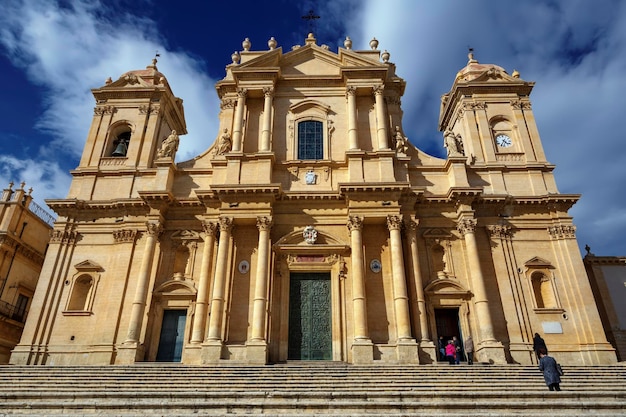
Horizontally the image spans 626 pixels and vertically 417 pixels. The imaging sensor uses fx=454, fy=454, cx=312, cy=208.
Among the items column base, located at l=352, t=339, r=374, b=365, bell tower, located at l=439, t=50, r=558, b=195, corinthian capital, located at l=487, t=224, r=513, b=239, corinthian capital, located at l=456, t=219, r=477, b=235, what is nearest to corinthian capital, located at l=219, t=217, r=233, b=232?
column base, located at l=352, t=339, r=374, b=365

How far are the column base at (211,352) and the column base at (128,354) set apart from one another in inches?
103

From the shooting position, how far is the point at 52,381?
1272 cm

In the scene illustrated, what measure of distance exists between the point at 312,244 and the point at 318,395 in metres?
9.14

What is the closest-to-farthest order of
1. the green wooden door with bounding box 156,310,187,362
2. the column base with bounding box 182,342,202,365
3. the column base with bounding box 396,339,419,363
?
1. the column base with bounding box 396,339,419,363
2. the column base with bounding box 182,342,202,365
3. the green wooden door with bounding box 156,310,187,362

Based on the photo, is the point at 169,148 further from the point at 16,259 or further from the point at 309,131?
the point at 16,259

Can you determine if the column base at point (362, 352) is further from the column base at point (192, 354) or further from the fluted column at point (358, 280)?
the column base at point (192, 354)

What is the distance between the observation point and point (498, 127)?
22.7 m

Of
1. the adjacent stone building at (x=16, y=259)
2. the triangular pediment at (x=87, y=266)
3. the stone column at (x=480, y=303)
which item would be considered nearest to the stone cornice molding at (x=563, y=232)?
the stone column at (x=480, y=303)

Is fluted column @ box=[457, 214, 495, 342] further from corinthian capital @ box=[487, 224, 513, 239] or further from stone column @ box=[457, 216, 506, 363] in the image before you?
corinthian capital @ box=[487, 224, 513, 239]

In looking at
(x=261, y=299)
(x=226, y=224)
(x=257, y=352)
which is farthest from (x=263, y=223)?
(x=257, y=352)

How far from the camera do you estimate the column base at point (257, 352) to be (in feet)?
52.6

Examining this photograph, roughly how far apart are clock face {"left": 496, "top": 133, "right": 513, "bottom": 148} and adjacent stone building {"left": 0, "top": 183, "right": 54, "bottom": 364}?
990 inches

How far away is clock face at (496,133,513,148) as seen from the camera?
2217 cm

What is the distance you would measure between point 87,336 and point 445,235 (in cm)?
1519
